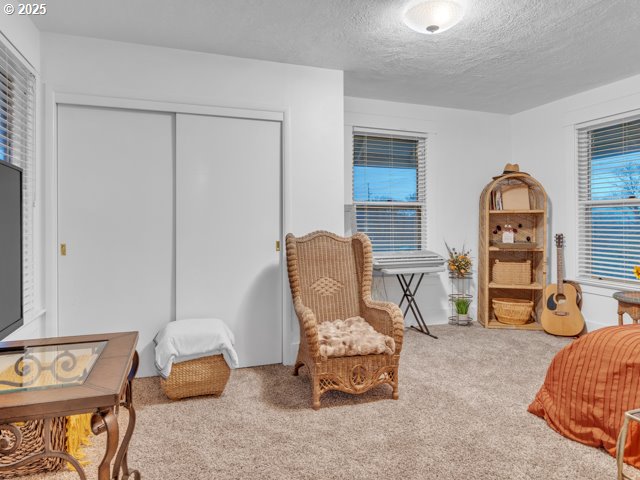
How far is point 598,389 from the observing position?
2096 mm

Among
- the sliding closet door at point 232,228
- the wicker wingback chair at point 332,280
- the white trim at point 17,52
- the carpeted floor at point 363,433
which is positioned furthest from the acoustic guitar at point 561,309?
the white trim at point 17,52

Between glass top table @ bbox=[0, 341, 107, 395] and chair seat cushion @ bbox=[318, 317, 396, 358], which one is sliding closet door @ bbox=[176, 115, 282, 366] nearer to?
chair seat cushion @ bbox=[318, 317, 396, 358]

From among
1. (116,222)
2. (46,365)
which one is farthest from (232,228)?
(46,365)

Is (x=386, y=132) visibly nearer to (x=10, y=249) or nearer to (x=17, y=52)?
(x=17, y=52)

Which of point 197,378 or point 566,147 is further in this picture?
point 566,147

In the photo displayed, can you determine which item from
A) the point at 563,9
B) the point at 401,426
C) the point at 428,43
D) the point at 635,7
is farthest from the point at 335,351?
the point at 635,7

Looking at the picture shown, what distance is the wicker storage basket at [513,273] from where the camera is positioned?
468 cm

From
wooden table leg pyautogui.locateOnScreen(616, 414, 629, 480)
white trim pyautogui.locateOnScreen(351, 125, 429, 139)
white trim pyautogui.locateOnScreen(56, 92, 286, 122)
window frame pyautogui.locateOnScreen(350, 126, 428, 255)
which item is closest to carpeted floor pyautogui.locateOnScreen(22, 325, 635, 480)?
wooden table leg pyautogui.locateOnScreen(616, 414, 629, 480)

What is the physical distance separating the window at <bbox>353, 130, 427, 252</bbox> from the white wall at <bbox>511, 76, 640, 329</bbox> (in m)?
1.32

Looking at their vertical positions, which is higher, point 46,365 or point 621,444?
point 46,365

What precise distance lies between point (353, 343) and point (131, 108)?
2351 millimetres

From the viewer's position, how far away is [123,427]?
233 cm

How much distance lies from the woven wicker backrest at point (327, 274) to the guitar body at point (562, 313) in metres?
2.36

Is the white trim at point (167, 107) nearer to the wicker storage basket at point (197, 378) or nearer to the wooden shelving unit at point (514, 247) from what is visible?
the wicker storage basket at point (197, 378)
